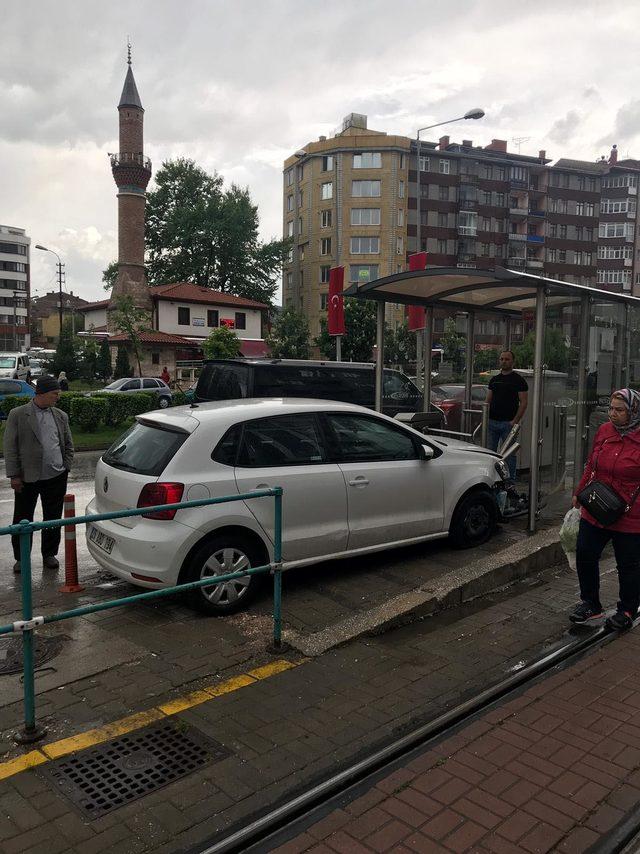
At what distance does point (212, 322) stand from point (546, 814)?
52.9m

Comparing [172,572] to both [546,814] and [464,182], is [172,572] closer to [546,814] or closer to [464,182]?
[546,814]

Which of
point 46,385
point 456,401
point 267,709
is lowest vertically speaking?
point 267,709

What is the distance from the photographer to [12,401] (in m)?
18.6

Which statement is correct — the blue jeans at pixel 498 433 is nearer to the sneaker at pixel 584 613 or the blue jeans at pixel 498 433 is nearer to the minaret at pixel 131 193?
the sneaker at pixel 584 613

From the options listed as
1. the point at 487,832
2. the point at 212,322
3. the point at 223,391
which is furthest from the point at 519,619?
the point at 212,322

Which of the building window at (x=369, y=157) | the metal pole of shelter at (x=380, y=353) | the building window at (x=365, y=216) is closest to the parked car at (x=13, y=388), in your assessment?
the metal pole of shelter at (x=380, y=353)

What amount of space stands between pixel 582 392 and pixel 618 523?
3218 mm

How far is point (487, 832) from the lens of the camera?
296 centimetres

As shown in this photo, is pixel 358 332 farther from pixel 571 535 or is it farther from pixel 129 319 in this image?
pixel 571 535

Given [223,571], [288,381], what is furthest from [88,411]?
[223,571]

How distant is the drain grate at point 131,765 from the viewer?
10.4 feet

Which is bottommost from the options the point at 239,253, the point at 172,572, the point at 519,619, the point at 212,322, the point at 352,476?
the point at 519,619

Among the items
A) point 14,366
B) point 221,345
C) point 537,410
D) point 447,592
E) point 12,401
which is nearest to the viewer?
point 447,592

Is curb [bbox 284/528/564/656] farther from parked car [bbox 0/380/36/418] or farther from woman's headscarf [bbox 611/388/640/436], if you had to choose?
parked car [bbox 0/380/36/418]
